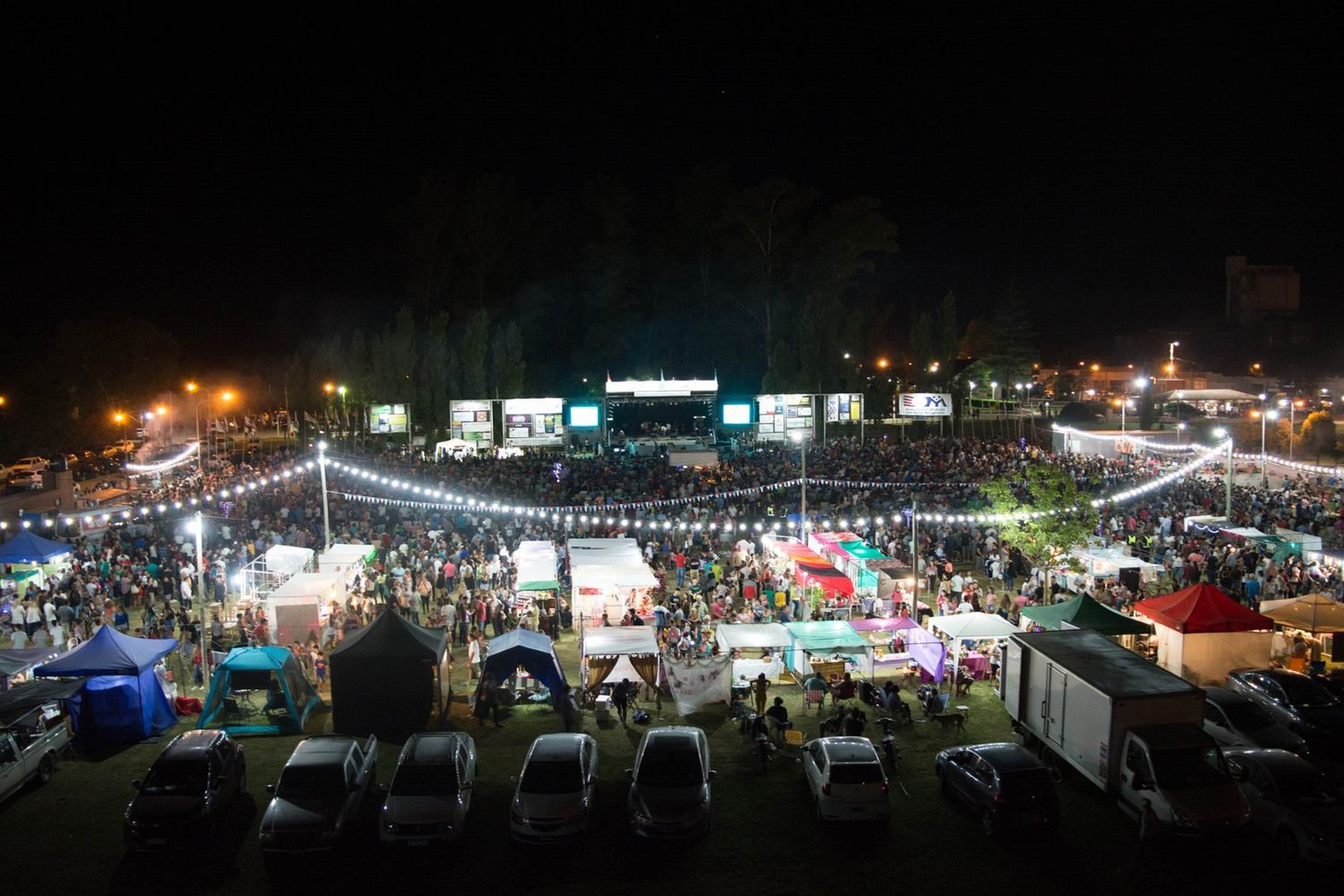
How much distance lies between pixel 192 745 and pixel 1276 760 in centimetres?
1086

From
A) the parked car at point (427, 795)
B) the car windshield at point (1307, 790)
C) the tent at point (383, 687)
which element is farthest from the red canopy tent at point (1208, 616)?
the tent at point (383, 687)

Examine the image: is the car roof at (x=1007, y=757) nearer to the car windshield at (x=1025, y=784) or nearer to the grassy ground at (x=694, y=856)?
the car windshield at (x=1025, y=784)

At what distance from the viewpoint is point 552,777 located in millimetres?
8562

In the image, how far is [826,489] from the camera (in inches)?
1016

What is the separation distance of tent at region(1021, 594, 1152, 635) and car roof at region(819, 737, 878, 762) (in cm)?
554

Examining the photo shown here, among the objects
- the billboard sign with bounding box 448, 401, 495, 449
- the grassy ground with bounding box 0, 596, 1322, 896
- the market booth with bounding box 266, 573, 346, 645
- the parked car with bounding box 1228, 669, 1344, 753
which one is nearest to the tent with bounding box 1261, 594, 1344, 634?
the parked car with bounding box 1228, 669, 1344, 753

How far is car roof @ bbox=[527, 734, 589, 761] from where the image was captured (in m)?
8.80

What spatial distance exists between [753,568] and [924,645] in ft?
18.4

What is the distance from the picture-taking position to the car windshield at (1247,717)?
10156 mm

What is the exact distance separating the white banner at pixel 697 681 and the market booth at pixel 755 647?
0.37 meters

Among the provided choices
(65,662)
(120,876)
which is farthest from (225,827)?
(65,662)

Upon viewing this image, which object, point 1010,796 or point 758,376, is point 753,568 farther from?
point 758,376

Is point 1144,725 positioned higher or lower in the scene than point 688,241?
lower

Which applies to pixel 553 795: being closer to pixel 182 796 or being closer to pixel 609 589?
pixel 182 796
